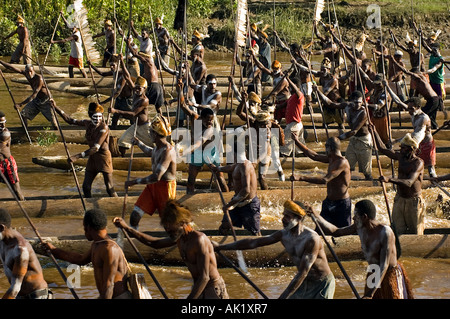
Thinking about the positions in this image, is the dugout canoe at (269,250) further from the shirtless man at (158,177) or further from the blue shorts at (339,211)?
the shirtless man at (158,177)

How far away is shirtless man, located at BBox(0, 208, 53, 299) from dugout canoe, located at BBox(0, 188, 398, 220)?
3.96 meters

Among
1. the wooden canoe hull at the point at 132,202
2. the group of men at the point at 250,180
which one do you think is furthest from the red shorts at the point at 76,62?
the wooden canoe hull at the point at 132,202

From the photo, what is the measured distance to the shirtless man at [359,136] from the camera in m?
12.2

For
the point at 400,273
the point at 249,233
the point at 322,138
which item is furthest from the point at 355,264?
the point at 322,138

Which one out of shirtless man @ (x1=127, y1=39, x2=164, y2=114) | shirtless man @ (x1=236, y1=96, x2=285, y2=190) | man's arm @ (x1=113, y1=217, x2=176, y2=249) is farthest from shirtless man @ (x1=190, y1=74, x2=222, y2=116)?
man's arm @ (x1=113, y1=217, x2=176, y2=249)

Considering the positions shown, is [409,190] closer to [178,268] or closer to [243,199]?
[243,199]

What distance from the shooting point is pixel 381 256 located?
23.4ft

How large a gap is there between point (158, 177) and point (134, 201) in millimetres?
1594

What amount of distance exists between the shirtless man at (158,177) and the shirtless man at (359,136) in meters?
3.19

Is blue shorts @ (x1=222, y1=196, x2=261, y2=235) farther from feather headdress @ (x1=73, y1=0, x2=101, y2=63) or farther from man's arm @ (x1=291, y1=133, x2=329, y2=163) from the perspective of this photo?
feather headdress @ (x1=73, y1=0, x2=101, y2=63)

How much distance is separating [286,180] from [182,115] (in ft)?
11.5

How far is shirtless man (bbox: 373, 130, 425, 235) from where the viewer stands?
9570mm
